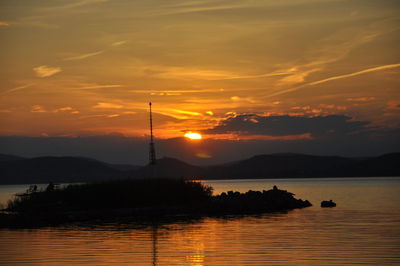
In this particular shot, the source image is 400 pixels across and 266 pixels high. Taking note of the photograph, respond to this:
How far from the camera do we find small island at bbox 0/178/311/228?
5828cm

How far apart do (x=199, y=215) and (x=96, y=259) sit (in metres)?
31.1

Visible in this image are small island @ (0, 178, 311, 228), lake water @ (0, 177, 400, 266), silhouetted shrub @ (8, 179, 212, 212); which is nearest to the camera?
lake water @ (0, 177, 400, 266)

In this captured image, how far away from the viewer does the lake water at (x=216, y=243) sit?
32.0m

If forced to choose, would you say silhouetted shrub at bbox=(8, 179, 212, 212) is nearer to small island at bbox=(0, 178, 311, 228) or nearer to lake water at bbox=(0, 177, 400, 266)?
small island at bbox=(0, 178, 311, 228)

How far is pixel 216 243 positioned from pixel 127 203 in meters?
27.9

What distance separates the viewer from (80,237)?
43.1 meters

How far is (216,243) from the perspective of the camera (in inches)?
1550

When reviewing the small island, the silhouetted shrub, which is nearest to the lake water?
the small island

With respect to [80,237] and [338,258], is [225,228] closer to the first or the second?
[80,237]

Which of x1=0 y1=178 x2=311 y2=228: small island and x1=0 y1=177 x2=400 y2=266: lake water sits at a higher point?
x1=0 y1=178 x2=311 y2=228: small island

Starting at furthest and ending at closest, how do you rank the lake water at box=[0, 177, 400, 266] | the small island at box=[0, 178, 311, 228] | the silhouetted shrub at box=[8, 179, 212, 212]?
the silhouetted shrub at box=[8, 179, 212, 212]
the small island at box=[0, 178, 311, 228]
the lake water at box=[0, 177, 400, 266]

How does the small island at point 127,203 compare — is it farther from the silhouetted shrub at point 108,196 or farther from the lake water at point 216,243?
the lake water at point 216,243

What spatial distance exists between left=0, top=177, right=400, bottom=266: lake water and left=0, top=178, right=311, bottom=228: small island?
6916 mm

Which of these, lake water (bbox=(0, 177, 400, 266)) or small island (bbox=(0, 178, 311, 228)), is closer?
lake water (bbox=(0, 177, 400, 266))
